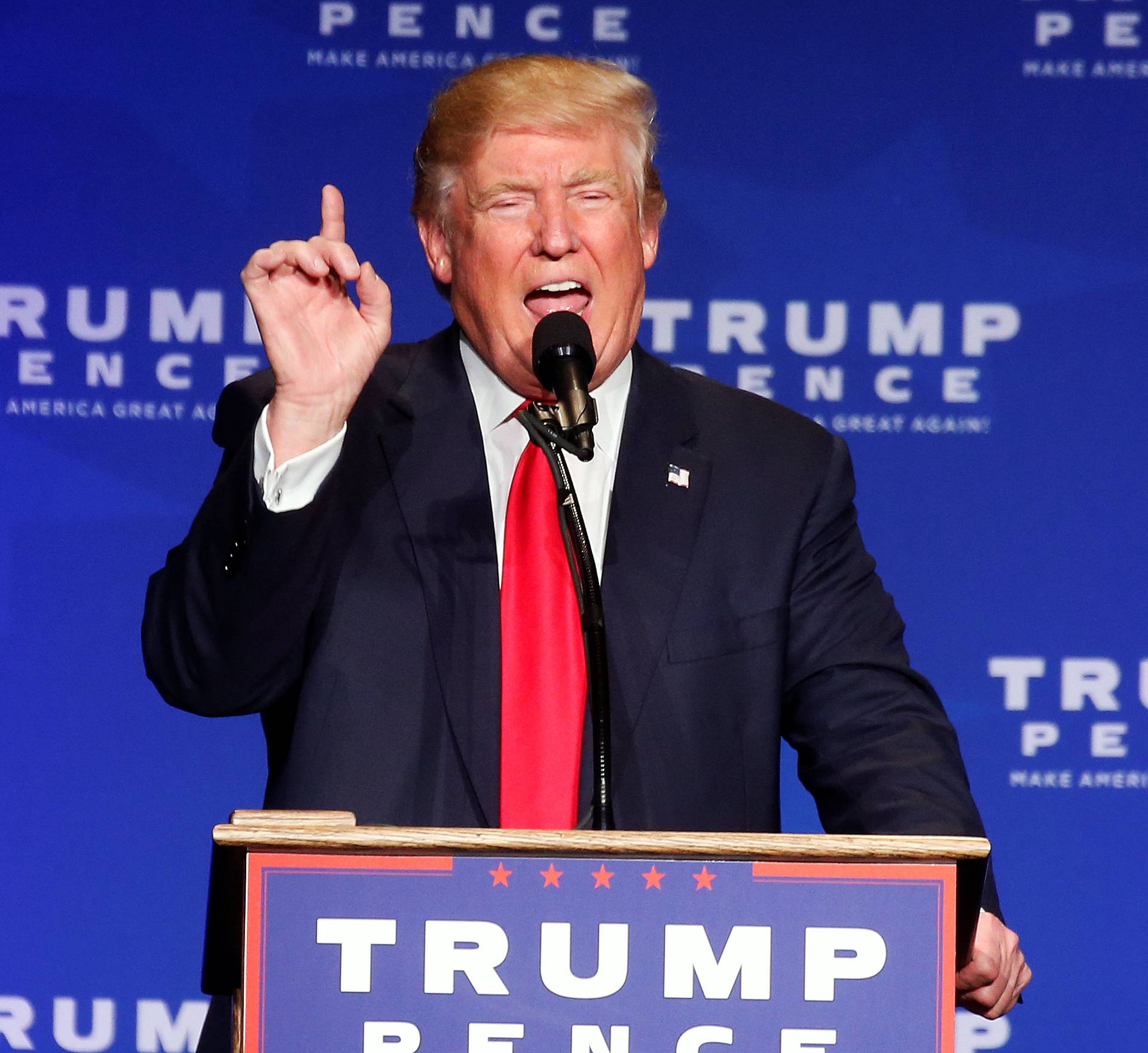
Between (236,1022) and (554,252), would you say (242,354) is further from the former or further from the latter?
(236,1022)

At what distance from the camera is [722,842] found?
121 centimetres

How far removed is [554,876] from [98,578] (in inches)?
84.3

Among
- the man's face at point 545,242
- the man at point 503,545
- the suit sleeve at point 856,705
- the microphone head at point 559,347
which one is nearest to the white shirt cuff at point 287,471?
the man at point 503,545

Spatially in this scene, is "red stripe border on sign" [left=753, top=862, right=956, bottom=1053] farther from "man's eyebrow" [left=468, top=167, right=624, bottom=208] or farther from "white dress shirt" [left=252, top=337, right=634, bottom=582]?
"man's eyebrow" [left=468, top=167, right=624, bottom=208]

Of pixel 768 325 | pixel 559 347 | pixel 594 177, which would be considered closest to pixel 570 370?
pixel 559 347

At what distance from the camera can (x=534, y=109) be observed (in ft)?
6.16

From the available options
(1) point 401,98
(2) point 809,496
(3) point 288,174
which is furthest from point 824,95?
(2) point 809,496

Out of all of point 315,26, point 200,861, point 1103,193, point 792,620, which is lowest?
point 200,861

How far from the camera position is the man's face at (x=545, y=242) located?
1.86 metres

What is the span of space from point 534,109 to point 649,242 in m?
0.26

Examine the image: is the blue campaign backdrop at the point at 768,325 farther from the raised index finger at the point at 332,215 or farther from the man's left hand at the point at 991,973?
the man's left hand at the point at 991,973

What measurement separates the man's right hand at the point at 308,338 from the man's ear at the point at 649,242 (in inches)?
19.8

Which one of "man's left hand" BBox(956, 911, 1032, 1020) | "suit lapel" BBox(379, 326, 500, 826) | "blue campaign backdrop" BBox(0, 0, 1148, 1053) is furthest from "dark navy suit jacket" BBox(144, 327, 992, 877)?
"blue campaign backdrop" BBox(0, 0, 1148, 1053)

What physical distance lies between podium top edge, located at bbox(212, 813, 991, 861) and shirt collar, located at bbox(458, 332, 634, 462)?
2.49 feet
